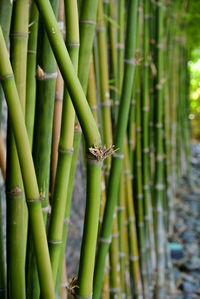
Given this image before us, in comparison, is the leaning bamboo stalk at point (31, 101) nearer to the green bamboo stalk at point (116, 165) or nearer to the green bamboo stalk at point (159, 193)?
the green bamboo stalk at point (116, 165)

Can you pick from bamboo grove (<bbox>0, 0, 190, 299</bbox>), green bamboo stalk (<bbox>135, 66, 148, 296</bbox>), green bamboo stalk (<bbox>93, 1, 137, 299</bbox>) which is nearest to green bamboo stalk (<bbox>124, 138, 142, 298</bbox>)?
green bamboo stalk (<bbox>135, 66, 148, 296</bbox>)

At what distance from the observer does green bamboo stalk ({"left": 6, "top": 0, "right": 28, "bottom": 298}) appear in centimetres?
46

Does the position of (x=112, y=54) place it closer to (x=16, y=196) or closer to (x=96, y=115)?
(x=96, y=115)

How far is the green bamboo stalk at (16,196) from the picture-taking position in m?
0.46

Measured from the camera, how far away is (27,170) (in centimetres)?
40

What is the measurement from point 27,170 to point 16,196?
0.29ft

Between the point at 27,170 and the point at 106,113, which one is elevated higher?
the point at 106,113

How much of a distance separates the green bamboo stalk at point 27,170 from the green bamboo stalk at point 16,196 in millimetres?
59

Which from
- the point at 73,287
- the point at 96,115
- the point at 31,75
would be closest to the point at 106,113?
the point at 96,115

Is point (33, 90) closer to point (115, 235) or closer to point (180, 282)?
point (115, 235)

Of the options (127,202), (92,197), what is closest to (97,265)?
(92,197)

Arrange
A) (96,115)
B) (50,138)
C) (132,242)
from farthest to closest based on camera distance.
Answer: (132,242) < (96,115) < (50,138)

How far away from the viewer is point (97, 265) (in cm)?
64

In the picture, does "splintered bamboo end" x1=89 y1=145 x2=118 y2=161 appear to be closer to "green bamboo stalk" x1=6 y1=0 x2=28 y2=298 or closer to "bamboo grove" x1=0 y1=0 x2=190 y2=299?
"bamboo grove" x1=0 y1=0 x2=190 y2=299
